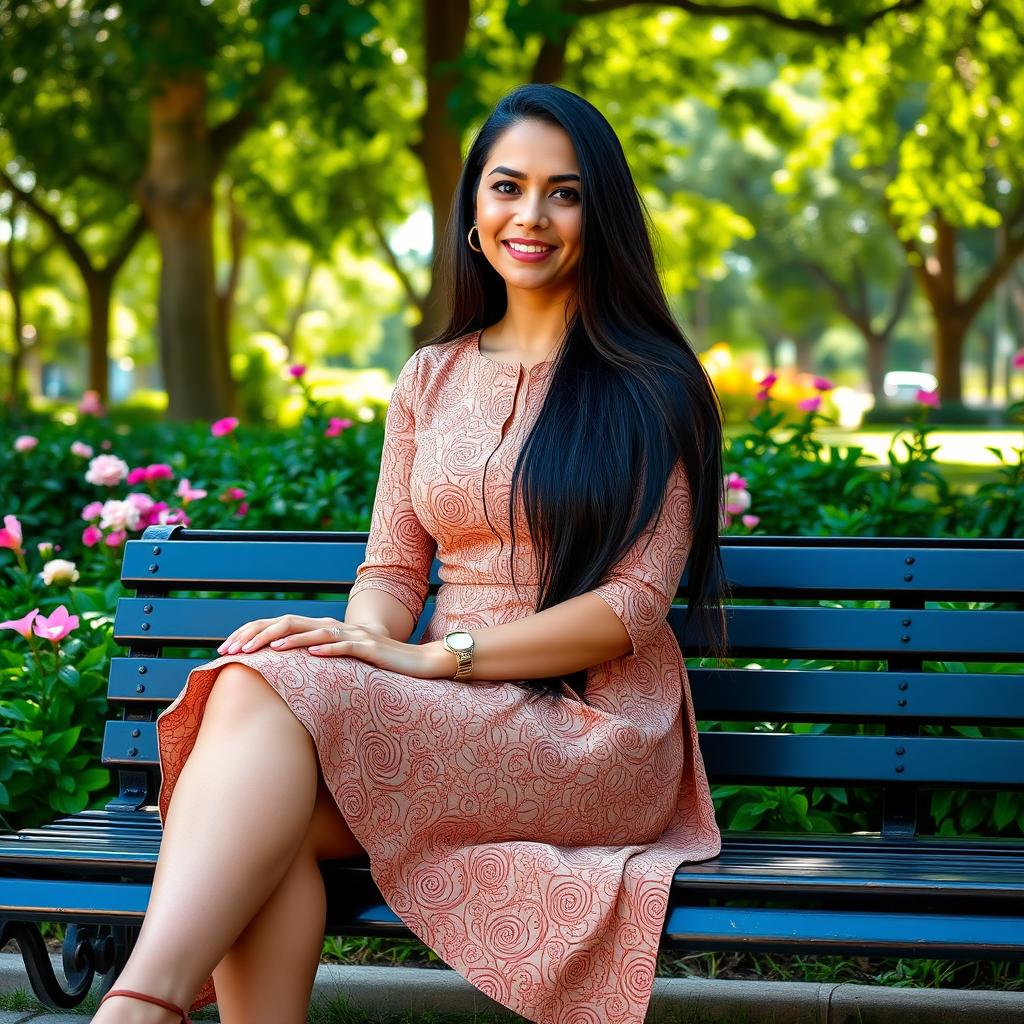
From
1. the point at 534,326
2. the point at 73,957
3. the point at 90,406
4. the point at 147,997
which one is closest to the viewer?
the point at 147,997

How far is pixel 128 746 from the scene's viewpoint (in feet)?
10.8

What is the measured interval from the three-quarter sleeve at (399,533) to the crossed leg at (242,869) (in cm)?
68

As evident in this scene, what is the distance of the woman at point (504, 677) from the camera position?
2438 mm

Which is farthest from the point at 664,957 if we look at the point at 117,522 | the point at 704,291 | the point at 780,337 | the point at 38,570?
the point at 780,337

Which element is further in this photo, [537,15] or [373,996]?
[537,15]

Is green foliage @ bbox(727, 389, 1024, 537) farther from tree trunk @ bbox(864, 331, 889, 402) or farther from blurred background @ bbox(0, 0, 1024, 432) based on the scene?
tree trunk @ bbox(864, 331, 889, 402)

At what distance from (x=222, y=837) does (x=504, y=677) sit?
67 cm

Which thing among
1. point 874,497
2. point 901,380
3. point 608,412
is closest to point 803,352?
point 901,380

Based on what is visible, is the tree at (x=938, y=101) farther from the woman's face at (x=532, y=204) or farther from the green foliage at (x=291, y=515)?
the woman's face at (x=532, y=204)

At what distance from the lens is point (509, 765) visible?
2.66 metres

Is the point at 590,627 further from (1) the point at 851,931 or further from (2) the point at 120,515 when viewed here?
(2) the point at 120,515

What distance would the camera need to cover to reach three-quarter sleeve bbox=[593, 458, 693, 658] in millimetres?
2875

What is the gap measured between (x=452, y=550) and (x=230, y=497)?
200cm

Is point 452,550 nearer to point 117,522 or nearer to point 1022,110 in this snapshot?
point 117,522
